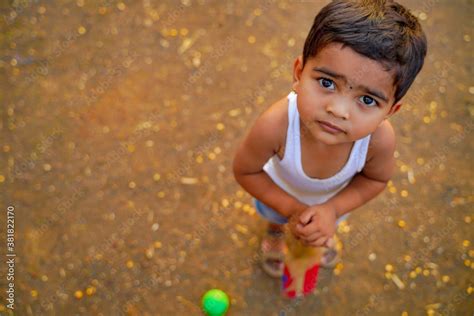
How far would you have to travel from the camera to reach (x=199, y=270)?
1650 millimetres

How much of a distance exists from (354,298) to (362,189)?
0.51 meters

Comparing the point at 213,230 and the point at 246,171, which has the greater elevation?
the point at 246,171

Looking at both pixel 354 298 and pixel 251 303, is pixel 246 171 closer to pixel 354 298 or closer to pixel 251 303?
pixel 251 303

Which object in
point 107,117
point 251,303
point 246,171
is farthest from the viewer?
point 107,117

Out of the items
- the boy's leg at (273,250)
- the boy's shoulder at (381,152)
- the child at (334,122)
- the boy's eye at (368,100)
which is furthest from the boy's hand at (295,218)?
the boy's eye at (368,100)

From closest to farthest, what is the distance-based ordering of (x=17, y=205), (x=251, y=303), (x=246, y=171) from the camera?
(x=246, y=171)
(x=251, y=303)
(x=17, y=205)

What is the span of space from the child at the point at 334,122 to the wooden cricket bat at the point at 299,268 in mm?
61

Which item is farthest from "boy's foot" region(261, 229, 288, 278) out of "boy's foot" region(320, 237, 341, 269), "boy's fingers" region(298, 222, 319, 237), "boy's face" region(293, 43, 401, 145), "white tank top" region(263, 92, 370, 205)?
"boy's face" region(293, 43, 401, 145)

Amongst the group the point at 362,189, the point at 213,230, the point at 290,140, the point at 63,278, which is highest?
the point at 290,140

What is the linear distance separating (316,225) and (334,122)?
0.33 metres

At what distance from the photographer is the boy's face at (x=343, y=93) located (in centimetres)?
92

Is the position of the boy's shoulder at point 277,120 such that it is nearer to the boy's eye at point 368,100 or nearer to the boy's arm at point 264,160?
the boy's arm at point 264,160

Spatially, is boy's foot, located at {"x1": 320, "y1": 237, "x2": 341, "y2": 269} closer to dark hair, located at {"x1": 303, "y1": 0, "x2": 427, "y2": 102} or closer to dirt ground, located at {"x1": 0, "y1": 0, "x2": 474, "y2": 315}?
dirt ground, located at {"x1": 0, "y1": 0, "x2": 474, "y2": 315}

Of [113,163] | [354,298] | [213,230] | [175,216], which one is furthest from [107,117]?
[354,298]
